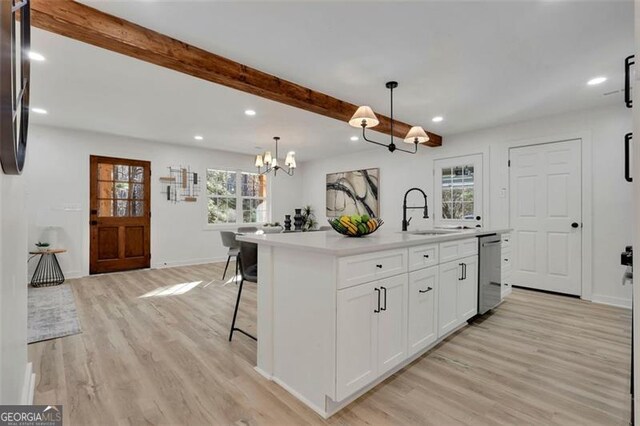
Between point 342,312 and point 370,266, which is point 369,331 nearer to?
point 342,312

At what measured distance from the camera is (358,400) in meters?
1.76

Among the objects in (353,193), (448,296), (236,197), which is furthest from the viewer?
(236,197)

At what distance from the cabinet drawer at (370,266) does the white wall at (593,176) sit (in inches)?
101

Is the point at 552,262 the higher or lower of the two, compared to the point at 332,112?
lower

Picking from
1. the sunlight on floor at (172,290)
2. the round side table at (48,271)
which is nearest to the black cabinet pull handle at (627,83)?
the sunlight on floor at (172,290)

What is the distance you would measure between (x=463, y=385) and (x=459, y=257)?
1.07m

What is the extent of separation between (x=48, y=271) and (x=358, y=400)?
5.30m

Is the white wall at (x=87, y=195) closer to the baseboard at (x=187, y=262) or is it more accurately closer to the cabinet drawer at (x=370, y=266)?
the baseboard at (x=187, y=262)

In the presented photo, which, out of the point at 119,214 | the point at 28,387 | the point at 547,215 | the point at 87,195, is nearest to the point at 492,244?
the point at 547,215

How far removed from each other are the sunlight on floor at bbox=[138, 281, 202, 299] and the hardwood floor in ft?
2.13

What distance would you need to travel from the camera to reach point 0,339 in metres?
0.94

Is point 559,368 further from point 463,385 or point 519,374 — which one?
point 463,385

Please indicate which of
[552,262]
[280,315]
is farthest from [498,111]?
[280,315]

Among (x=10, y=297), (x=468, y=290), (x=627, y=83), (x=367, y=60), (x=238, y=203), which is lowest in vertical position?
(x=468, y=290)
